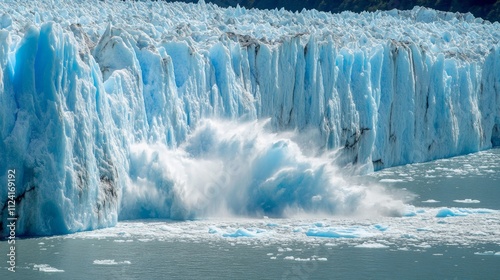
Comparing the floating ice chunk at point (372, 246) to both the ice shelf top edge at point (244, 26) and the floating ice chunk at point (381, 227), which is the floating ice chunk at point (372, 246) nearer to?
the floating ice chunk at point (381, 227)

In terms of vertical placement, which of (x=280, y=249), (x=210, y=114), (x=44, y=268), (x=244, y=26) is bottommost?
(x=44, y=268)

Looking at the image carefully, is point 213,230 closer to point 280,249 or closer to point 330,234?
point 280,249

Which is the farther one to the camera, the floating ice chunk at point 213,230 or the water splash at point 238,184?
the water splash at point 238,184

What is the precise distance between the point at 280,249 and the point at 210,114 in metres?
5.34

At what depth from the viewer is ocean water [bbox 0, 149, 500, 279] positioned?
35.9 feet

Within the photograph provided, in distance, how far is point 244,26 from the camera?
24672mm

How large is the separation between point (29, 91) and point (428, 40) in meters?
17.4

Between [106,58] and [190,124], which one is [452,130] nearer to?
[190,124]

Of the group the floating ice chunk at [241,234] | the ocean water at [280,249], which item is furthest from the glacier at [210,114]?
the floating ice chunk at [241,234]

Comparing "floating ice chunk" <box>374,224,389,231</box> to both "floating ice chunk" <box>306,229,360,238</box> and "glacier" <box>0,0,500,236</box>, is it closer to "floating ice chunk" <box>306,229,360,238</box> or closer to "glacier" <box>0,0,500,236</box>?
"floating ice chunk" <box>306,229,360,238</box>

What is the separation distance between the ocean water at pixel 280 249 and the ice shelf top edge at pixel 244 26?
4.35 m

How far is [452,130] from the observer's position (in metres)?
24.9

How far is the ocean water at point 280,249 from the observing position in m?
10.9

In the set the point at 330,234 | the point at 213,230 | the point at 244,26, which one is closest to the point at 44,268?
the point at 213,230
